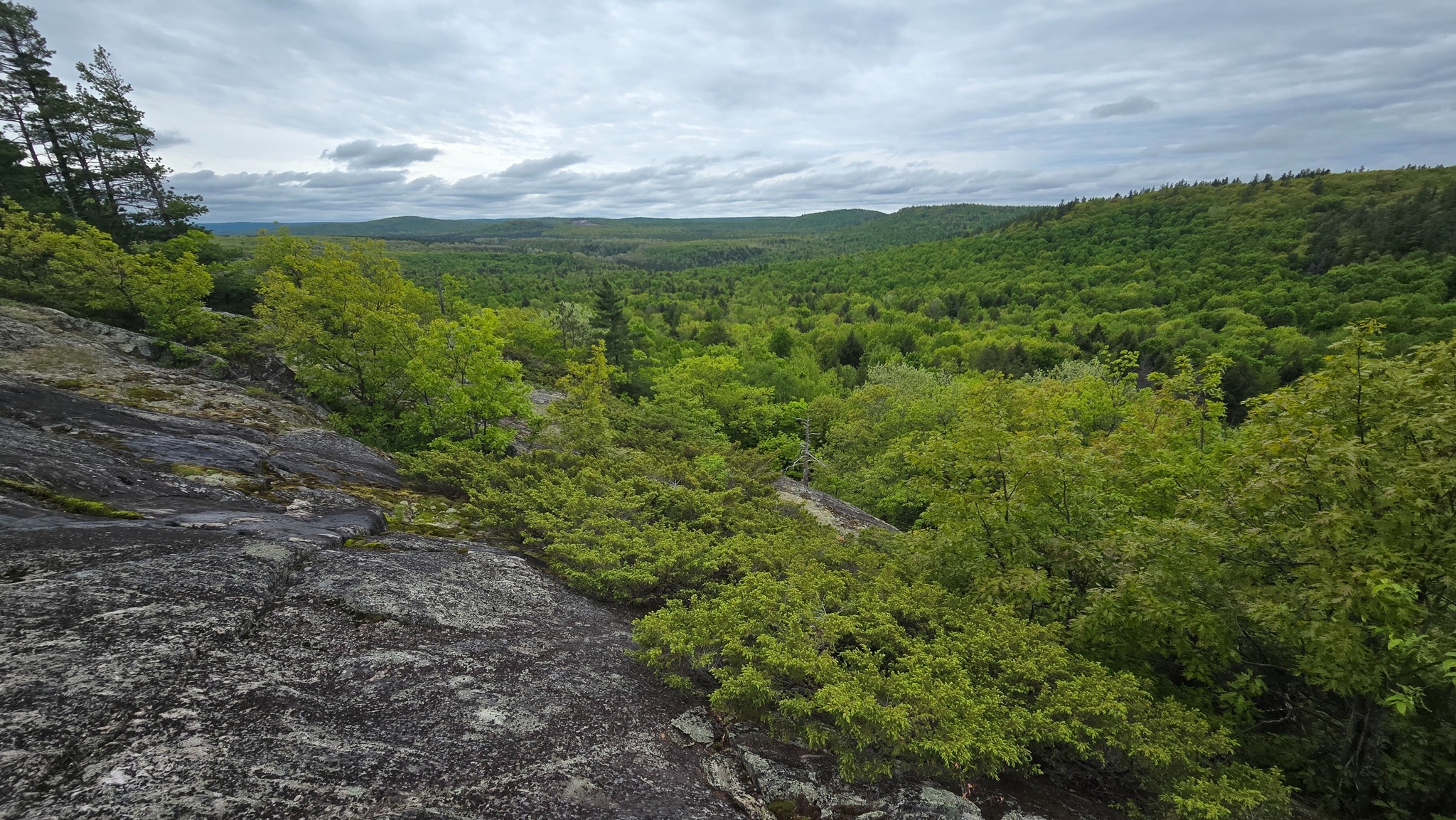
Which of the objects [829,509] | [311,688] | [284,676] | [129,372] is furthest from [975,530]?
[129,372]

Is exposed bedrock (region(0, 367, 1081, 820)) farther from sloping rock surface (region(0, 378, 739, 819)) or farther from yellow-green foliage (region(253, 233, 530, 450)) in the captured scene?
yellow-green foliage (region(253, 233, 530, 450))

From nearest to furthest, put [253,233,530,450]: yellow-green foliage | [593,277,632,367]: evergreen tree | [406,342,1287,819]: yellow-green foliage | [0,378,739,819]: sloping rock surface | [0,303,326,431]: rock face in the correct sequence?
[0,378,739,819]: sloping rock surface → [406,342,1287,819]: yellow-green foliage → [0,303,326,431]: rock face → [253,233,530,450]: yellow-green foliage → [593,277,632,367]: evergreen tree

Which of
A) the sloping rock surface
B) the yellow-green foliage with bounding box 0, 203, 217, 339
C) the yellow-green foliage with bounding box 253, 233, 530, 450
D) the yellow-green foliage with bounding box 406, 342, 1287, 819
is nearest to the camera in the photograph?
the sloping rock surface

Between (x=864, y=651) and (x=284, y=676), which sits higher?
(x=284, y=676)

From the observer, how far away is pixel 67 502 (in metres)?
8.27

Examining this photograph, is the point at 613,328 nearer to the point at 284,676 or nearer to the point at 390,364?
the point at 390,364

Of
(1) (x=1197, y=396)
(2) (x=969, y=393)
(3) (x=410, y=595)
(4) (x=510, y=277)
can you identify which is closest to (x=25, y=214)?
(3) (x=410, y=595)

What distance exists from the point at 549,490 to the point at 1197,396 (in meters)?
17.3

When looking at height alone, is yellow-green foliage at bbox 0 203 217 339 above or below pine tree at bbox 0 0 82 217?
below

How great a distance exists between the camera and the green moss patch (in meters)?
8.12

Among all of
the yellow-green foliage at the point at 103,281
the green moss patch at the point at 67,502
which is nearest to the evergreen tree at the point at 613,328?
the yellow-green foliage at the point at 103,281

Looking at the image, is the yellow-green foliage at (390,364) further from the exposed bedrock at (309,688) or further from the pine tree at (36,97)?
the pine tree at (36,97)

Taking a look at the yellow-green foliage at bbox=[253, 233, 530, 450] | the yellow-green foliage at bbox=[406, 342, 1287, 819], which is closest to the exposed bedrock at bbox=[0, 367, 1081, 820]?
the yellow-green foliage at bbox=[406, 342, 1287, 819]

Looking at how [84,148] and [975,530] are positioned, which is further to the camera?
[84,148]
